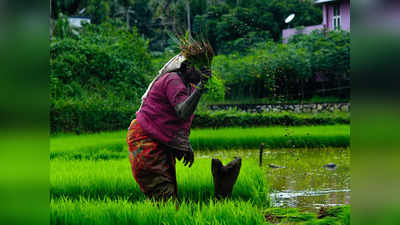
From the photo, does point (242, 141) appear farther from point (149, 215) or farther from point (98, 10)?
point (98, 10)

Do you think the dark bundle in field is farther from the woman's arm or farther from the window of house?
the window of house

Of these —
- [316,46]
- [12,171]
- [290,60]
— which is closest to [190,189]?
[12,171]

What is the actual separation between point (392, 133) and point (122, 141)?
848 centimetres

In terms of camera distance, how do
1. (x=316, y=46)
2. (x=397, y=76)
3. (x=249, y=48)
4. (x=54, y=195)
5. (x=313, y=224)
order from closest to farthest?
(x=397, y=76)
(x=313, y=224)
(x=54, y=195)
(x=316, y=46)
(x=249, y=48)

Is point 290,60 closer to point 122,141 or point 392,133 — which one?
point 122,141

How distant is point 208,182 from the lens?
4828 mm

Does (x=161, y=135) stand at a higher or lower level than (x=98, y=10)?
lower

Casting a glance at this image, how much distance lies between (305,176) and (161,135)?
11.5ft

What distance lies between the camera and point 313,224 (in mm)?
3611

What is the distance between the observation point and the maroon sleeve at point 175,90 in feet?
11.4

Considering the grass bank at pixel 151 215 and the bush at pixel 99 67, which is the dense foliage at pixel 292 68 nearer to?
the bush at pixel 99 67

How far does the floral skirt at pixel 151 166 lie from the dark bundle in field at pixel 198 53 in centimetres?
68

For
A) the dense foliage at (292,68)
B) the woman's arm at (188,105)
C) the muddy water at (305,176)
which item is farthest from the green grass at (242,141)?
the dense foliage at (292,68)

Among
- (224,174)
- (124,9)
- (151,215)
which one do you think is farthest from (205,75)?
(124,9)
